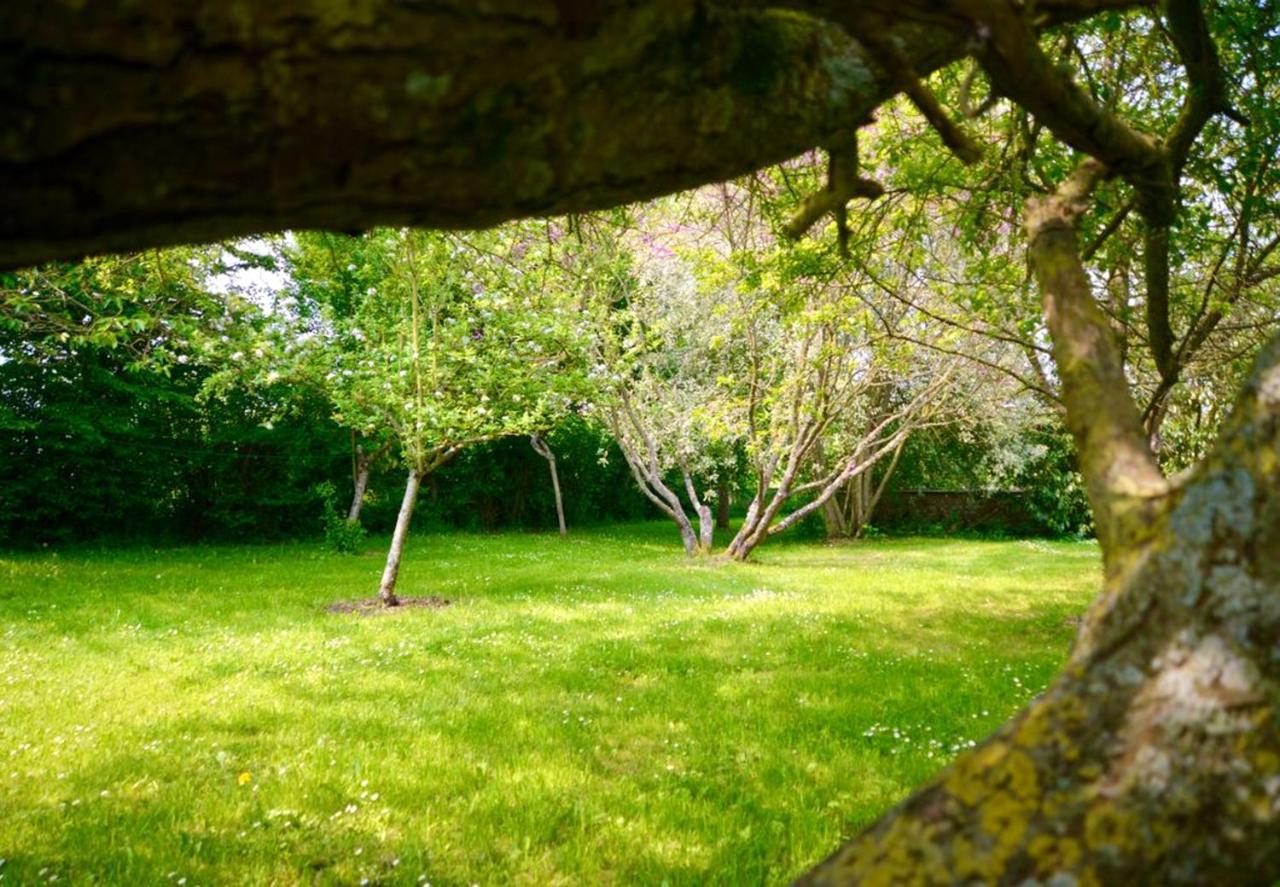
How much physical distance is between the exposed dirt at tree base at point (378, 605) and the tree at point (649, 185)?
1078 cm

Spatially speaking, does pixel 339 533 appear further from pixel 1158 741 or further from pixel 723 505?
pixel 1158 741

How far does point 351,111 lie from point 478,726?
5.68m

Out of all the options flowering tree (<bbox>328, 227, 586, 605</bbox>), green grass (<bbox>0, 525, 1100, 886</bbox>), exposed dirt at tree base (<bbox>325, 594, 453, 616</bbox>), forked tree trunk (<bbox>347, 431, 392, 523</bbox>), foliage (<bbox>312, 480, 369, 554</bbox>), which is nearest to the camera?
green grass (<bbox>0, 525, 1100, 886</bbox>)

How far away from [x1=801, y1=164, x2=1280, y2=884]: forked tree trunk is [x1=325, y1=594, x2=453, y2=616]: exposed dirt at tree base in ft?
35.9

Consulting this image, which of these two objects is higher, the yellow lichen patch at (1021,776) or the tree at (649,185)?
the tree at (649,185)

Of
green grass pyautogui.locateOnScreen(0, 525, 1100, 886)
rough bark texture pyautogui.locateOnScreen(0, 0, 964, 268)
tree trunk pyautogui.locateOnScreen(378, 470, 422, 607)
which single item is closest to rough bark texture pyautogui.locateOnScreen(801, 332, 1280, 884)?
rough bark texture pyautogui.locateOnScreen(0, 0, 964, 268)

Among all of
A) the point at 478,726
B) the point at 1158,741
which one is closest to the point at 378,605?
the point at 478,726

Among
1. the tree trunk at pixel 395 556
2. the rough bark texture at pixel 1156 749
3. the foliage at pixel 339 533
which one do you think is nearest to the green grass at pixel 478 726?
the tree trunk at pixel 395 556

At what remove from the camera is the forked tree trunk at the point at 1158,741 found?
1191 millimetres

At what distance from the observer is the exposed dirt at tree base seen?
11.5 meters

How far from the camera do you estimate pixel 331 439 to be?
76.4 feet

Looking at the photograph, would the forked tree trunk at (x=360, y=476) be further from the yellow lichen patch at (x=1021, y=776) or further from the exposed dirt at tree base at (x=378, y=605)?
the yellow lichen patch at (x=1021, y=776)

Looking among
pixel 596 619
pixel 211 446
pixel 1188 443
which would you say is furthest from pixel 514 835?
pixel 211 446

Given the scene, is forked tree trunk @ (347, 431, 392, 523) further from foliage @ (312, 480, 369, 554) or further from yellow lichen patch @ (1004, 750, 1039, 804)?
yellow lichen patch @ (1004, 750, 1039, 804)
